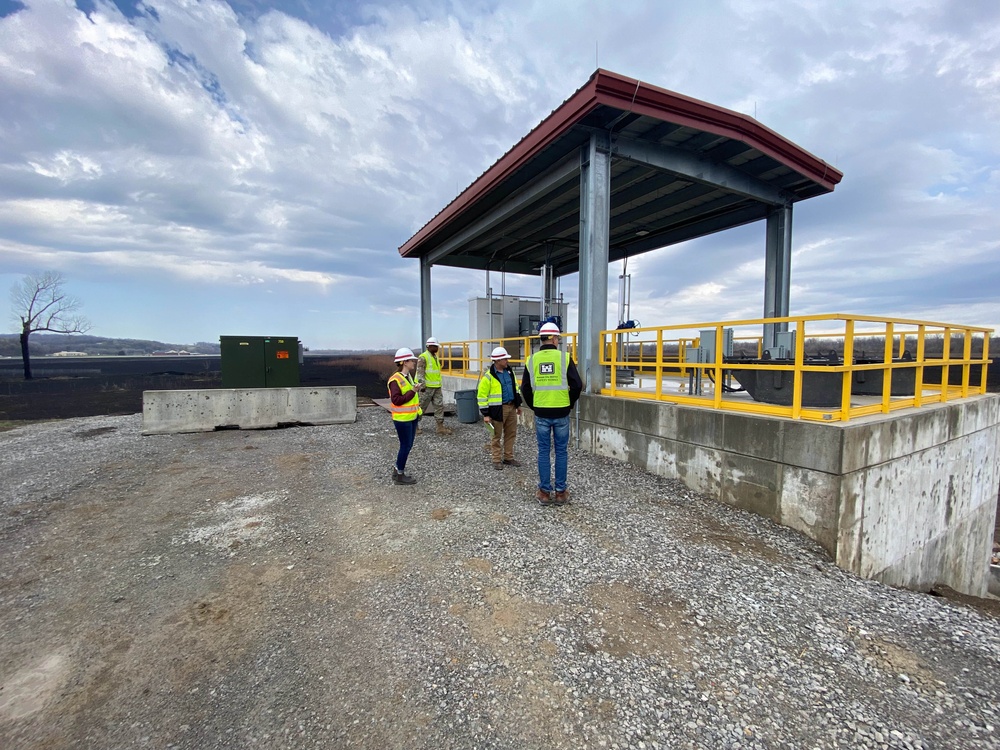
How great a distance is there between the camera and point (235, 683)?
8.54ft

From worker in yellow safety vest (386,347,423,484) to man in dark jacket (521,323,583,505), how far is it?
1.64 m

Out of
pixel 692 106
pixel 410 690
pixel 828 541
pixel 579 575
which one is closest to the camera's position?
pixel 410 690

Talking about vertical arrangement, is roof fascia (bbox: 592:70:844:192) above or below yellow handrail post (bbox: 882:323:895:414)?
above

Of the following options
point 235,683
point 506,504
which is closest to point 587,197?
point 506,504

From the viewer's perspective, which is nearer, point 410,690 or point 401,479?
point 410,690

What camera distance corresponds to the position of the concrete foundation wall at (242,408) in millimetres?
9609

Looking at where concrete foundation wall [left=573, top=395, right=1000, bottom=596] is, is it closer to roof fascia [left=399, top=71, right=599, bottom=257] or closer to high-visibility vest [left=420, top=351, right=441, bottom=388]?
high-visibility vest [left=420, top=351, right=441, bottom=388]

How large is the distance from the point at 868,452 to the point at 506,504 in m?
4.01

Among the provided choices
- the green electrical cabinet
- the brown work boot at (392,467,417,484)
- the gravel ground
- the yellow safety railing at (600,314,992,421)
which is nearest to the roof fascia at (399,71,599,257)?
the yellow safety railing at (600,314,992,421)

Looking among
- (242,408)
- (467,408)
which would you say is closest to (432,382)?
(467,408)

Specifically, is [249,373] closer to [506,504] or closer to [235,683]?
[506,504]

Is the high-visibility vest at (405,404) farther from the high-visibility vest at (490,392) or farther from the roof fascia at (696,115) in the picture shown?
the roof fascia at (696,115)

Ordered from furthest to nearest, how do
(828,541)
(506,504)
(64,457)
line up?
(64,457) → (506,504) → (828,541)

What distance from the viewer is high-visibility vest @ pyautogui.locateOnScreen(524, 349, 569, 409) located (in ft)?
17.0
